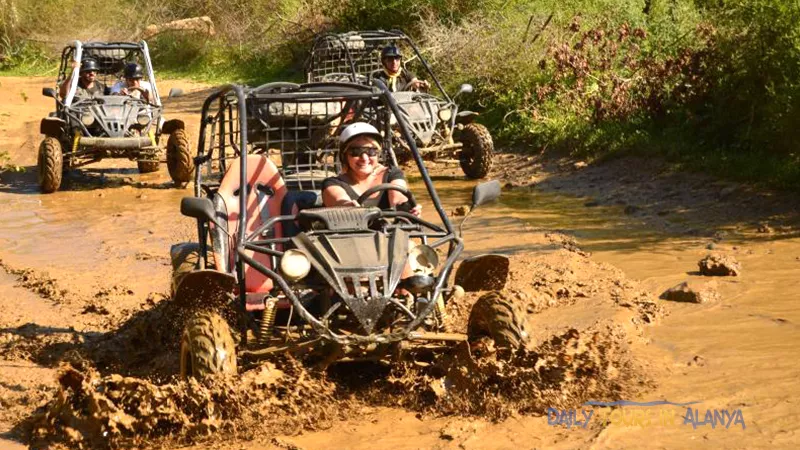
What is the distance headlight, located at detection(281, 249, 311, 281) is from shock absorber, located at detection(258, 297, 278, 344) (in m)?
0.22

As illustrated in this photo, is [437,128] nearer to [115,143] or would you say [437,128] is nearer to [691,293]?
[115,143]

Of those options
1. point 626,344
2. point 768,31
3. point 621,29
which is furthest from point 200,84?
point 626,344

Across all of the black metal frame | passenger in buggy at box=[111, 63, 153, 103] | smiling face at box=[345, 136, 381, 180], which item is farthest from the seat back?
passenger in buggy at box=[111, 63, 153, 103]

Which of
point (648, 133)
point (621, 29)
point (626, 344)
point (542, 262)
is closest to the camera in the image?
point (626, 344)

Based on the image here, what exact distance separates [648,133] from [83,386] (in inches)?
351

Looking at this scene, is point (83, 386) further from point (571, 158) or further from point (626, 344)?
point (571, 158)

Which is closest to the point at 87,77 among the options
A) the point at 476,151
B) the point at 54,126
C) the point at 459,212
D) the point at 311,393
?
the point at 54,126

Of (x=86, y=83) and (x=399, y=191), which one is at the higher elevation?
(x=86, y=83)

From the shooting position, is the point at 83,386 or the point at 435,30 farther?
the point at 435,30

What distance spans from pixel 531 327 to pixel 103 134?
26.8 feet

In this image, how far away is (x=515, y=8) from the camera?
58.7 ft

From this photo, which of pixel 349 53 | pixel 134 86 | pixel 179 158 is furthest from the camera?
pixel 134 86

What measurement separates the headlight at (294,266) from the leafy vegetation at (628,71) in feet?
20.1

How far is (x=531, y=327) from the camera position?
6.71 m
